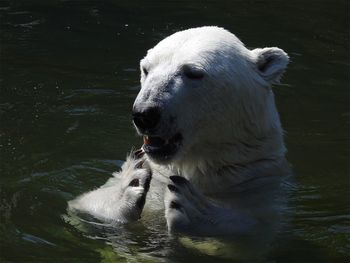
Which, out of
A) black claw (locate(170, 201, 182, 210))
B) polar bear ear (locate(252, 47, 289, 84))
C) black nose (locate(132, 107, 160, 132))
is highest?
polar bear ear (locate(252, 47, 289, 84))

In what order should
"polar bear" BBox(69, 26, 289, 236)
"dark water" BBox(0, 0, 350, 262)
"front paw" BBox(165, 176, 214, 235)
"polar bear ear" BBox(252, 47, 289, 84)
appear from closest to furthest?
1. "front paw" BBox(165, 176, 214, 235)
2. "polar bear" BBox(69, 26, 289, 236)
3. "dark water" BBox(0, 0, 350, 262)
4. "polar bear ear" BBox(252, 47, 289, 84)

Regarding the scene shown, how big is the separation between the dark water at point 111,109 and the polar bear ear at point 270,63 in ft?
2.97

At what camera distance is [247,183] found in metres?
5.77

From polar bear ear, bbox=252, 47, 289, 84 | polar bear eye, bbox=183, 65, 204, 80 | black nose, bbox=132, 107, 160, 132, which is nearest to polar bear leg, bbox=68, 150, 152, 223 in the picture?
black nose, bbox=132, 107, 160, 132

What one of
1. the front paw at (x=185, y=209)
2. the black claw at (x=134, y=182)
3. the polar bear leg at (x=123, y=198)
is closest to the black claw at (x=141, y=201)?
the polar bear leg at (x=123, y=198)

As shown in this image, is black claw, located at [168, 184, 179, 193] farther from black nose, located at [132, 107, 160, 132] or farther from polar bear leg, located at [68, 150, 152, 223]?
black nose, located at [132, 107, 160, 132]

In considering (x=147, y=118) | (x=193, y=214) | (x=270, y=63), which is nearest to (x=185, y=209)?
(x=193, y=214)

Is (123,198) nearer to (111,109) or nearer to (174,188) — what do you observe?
(174,188)

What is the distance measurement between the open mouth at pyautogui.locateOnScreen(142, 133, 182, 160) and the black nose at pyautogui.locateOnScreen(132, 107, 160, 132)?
179mm

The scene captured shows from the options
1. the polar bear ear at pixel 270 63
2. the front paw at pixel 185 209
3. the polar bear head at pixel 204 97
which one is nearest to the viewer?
the front paw at pixel 185 209

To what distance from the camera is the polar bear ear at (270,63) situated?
232 inches

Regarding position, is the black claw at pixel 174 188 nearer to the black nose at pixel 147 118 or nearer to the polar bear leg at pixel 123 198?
the polar bear leg at pixel 123 198

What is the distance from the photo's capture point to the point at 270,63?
5953mm

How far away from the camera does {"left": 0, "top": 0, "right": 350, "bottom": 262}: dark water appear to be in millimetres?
5426
